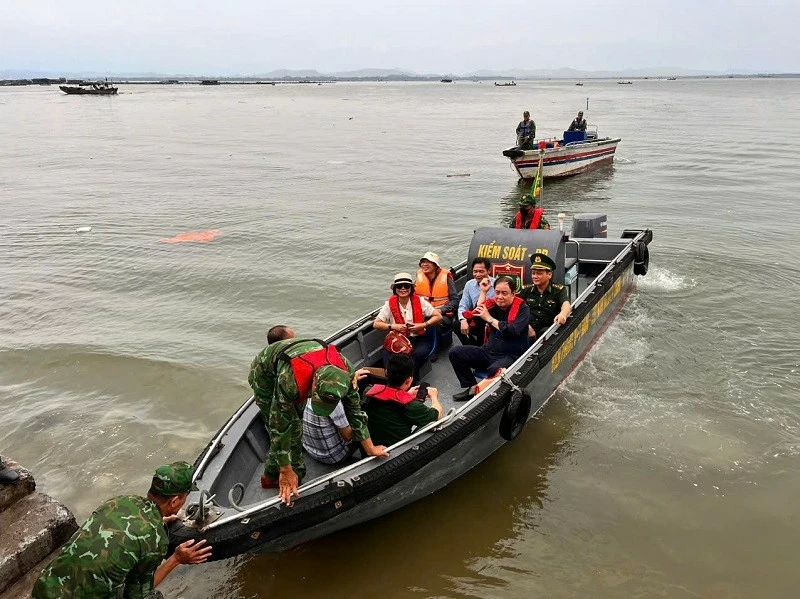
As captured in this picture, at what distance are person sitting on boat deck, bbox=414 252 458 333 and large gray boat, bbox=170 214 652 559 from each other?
23.9 inches

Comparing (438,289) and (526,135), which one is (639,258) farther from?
(526,135)

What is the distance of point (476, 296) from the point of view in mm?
6480

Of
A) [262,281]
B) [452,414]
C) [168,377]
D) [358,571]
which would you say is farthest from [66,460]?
[262,281]

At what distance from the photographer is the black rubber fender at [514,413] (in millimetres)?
5145

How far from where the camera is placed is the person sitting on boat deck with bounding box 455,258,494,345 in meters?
6.37

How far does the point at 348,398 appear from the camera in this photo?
Result: 3.91 metres

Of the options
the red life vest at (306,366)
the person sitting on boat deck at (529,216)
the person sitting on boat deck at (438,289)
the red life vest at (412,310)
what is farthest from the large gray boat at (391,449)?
the person sitting on boat deck at (529,216)

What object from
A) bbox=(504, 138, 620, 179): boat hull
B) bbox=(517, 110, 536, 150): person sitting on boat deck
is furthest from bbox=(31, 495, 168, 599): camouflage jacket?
bbox=(517, 110, 536, 150): person sitting on boat deck

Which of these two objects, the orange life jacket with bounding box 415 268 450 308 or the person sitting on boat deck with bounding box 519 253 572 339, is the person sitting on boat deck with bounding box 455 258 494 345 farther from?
the person sitting on boat deck with bounding box 519 253 572 339

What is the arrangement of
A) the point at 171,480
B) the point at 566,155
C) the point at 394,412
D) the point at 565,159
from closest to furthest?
the point at 171,480 → the point at 394,412 → the point at 566,155 → the point at 565,159

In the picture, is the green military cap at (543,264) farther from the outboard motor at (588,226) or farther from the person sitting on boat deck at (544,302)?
the outboard motor at (588,226)

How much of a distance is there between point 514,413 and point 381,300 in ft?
16.6

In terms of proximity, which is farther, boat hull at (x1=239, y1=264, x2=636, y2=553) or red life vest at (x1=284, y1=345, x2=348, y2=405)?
boat hull at (x1=239, y1=264, x2=636, y2=553)

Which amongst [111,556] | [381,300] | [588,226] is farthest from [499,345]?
[588,226]
